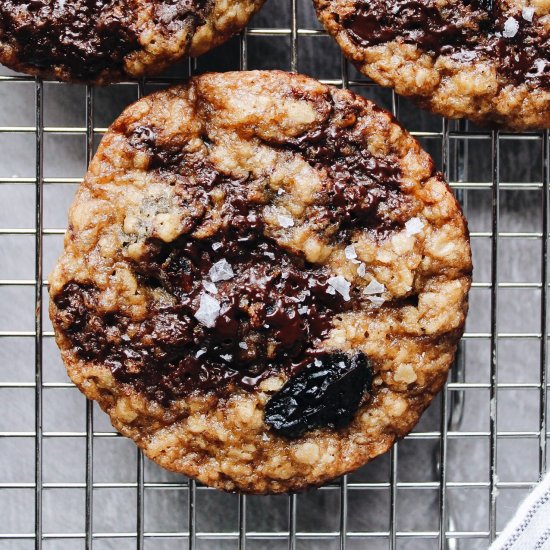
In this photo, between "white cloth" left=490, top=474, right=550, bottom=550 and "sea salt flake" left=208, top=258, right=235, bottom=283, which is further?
"white cloth" left=490, top=474, right=550, bottom=550

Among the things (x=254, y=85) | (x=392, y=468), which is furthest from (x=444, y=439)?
(x=254, y=85)

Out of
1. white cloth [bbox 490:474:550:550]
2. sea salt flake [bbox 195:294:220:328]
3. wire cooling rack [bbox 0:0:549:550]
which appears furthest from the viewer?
wire cooling rack [bbox 0:0:549:550]

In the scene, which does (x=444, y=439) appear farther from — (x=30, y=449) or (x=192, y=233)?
(x=30, y=449)

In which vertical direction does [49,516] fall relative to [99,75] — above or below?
below

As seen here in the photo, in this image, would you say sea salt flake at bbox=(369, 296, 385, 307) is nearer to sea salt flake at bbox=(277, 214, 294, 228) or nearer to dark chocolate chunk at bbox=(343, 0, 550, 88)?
sea salt flake at bbox=(277, 214, 294, 228)

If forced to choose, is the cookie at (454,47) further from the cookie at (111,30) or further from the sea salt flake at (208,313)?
the sea salt flake at (208,313)

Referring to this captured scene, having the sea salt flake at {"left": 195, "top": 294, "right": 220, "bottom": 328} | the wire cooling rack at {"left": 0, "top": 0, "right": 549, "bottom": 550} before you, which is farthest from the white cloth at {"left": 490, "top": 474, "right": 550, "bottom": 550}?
the sea salt flake at {"left": 195, "top": 294, "right": 220, "bottom": 328}

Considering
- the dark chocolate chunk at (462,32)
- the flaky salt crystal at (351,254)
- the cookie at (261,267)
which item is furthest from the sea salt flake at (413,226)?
the dark chocolate chunk at (462,32)
